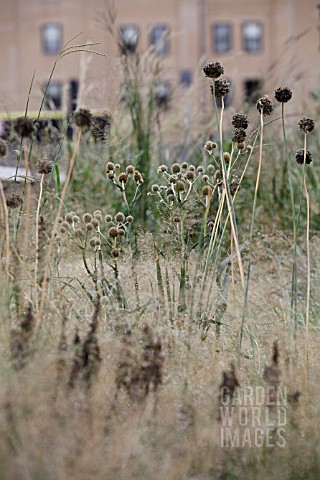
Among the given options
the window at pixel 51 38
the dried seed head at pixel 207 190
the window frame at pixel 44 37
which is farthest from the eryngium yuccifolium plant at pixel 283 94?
the window at pixel 51 38

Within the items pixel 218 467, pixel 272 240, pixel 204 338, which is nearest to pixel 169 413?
pixel 218 467

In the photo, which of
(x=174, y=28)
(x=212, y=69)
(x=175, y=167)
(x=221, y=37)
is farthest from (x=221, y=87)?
(x=221, y=37)

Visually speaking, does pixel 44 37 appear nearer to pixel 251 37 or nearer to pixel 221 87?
pixel 251 37

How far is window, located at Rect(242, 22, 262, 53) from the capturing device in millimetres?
30906

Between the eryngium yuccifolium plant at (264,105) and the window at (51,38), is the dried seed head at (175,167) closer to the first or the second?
the eryngium yuccifolium plant at (264,105)

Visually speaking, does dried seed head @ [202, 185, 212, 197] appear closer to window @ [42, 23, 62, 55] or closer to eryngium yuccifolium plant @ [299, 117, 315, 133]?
eryngium yuccifolium plant @ [299, 117, 315, 133]

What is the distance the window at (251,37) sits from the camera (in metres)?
30.9

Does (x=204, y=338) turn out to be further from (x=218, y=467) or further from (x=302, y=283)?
(x=302, y=283)

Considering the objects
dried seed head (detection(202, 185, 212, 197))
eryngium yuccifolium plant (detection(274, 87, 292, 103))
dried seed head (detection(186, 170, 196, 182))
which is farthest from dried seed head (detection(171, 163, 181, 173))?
eryngium yuccifolium plant (detection(274, 87, 292, 103))

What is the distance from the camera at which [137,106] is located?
4.41 meters

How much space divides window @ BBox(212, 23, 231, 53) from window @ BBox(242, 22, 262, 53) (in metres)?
0.58

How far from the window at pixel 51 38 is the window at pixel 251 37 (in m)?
6.68

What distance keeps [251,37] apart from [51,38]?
7237 mm

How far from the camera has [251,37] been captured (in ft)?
102
